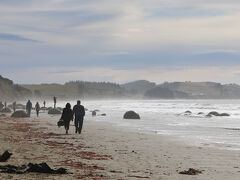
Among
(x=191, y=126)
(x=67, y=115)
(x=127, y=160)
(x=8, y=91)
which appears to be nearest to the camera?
(x=127, y=160)

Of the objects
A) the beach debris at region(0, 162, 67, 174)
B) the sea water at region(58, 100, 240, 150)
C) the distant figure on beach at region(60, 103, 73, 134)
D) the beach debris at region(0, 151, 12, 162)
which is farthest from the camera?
the distant figure on beach at region(60, 103, 73, 134)

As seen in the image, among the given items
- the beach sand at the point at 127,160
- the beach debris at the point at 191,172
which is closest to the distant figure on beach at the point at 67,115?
the beach sand at the point at 127,160

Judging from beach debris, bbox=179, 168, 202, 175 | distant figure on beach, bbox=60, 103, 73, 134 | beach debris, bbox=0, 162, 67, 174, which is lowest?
beach debris, bbox=179, 168, 202, 175

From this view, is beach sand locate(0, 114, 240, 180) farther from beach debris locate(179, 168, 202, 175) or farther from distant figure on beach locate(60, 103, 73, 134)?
distant figure on beach locate(60, 103, 73, 134)

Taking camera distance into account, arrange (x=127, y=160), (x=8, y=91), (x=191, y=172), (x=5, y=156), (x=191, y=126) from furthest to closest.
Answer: (x=8, y=91) → (x=191, y=126) → (x=127, y=160) → (x=5, y=156) → (x=191, y=172)

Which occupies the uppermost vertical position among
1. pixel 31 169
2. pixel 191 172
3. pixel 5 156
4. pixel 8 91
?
pixel 8 91

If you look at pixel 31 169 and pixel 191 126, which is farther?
pixel 191 126

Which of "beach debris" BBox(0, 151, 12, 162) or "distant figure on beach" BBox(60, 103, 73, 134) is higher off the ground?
"distant figure on beach" BBox(60, 103, 73, 134)

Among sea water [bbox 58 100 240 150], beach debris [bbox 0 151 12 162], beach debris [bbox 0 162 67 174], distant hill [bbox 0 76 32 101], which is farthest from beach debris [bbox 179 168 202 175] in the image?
distant hill [bbox 0 76 32 101]

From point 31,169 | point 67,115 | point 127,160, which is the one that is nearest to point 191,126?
point 67,115

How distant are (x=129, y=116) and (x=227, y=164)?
30.9 metres

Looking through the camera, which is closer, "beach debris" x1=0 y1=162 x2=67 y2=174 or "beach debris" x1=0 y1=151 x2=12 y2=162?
"beach debris" x1=0 y1=162 x2=67 y2=174

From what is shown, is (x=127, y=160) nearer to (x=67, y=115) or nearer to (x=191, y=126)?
(x=67, y=115)

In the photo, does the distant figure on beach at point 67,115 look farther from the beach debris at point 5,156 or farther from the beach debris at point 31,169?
the beach debris at point 31,169
